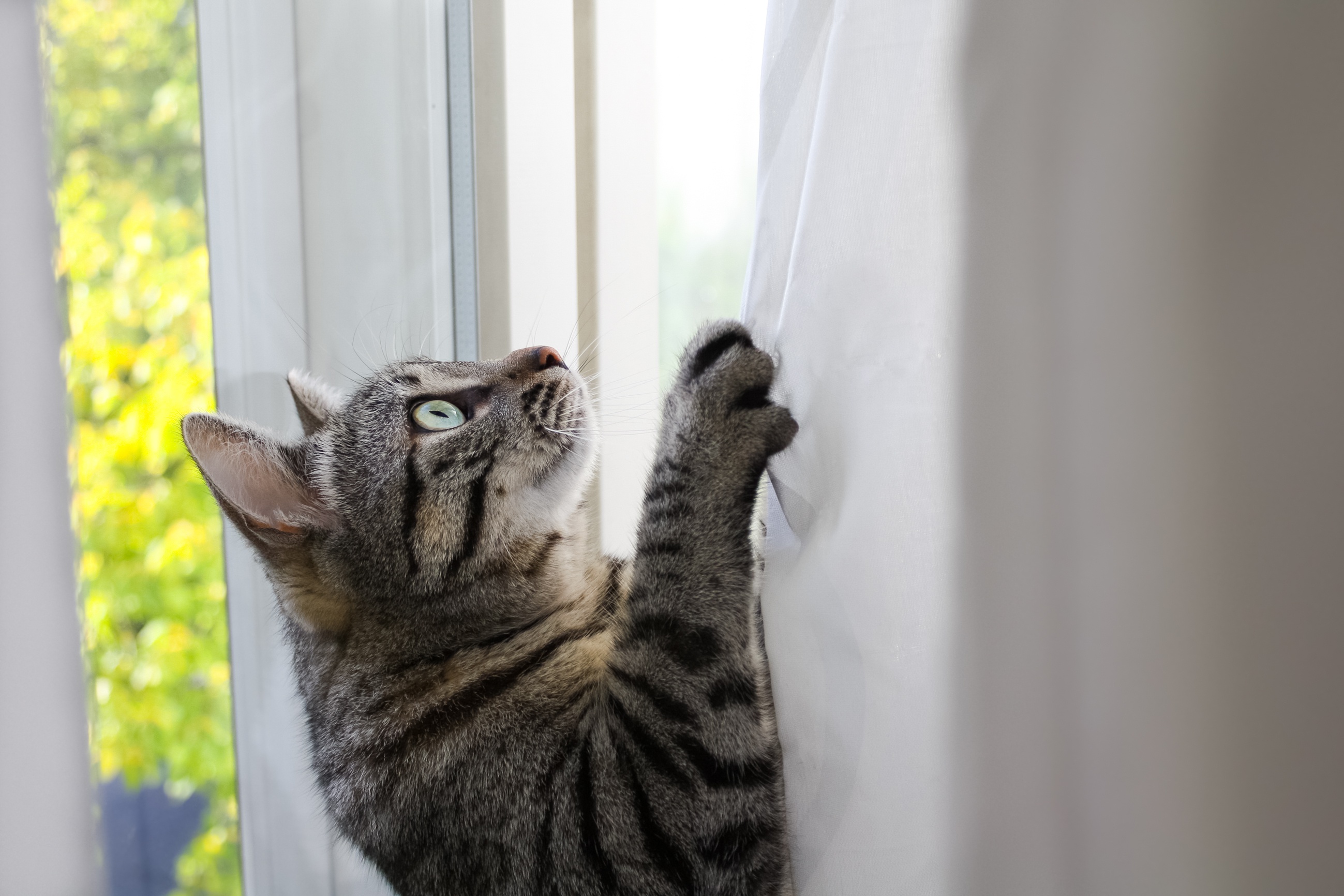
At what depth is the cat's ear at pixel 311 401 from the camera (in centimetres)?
95

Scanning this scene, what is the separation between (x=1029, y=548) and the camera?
0.52 metres

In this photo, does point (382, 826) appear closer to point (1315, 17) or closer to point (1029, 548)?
point (1029, 548)

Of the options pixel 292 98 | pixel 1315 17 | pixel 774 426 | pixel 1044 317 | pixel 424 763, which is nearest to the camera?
pixel 1315 17

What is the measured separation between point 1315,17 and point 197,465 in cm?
82

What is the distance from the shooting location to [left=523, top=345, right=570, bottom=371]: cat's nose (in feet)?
2.93

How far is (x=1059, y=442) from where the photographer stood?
503 mm

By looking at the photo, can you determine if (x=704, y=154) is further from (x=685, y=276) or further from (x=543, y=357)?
(x=543, y=357)

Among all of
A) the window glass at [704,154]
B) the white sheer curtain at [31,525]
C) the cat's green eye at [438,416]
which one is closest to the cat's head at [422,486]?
the cat's green eye at [438,416]

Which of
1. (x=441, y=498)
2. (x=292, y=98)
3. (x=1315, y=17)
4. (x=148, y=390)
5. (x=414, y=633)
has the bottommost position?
(x=414, y=633)

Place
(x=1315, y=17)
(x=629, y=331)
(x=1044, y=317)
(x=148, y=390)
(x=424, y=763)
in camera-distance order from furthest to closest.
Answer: (x=629, y=331)
(x=148, y=390)
(x=424, y=763)
(x=1044, y=317)
(x=1315, y=17)

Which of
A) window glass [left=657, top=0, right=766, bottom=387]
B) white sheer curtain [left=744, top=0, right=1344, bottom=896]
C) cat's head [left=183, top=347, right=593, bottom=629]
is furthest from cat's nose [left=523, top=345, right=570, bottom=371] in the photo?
white sheer curtain [left=744, top=0, right=1344, bottom=896]

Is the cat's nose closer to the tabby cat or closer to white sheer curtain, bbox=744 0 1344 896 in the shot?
the tabby cat

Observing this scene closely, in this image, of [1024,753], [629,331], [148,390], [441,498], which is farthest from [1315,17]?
[148,390]

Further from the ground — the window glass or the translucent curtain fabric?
the window glass
